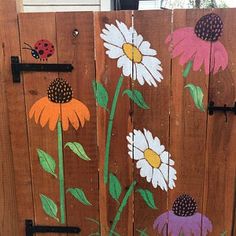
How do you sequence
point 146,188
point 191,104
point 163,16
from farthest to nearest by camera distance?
1. point 146,188
2. point 191,104
3. point 163,16

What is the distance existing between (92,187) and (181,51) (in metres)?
0.77

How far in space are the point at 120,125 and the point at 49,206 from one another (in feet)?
1.85

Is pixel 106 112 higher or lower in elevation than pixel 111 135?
higher

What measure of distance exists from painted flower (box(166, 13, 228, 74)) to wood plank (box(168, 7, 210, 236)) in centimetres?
3

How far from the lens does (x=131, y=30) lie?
141cm

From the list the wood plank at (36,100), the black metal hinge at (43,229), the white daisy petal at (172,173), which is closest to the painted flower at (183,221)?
the white daisy petal at (172,173)

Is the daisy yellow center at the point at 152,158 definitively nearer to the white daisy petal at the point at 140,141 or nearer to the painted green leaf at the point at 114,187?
the white daisy petal at the point at 140,141

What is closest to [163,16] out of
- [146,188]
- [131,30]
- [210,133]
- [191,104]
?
[131,30]

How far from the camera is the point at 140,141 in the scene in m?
1.55

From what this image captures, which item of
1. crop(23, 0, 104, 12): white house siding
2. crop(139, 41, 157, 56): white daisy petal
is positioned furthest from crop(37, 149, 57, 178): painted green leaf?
crop(23, 0, 104, 12): white house siding

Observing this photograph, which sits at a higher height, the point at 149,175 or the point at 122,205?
the point at 149,175

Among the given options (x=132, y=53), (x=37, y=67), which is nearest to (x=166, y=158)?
(x=132, y=53)

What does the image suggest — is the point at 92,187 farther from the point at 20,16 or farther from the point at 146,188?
the point at 20,16

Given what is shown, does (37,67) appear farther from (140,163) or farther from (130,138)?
(140,163)
